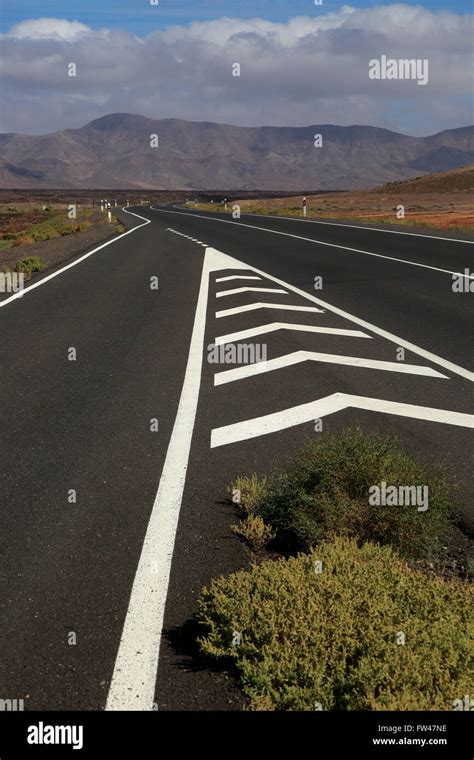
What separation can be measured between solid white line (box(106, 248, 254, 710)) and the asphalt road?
0.01 m

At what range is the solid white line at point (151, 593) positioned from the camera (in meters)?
3.46

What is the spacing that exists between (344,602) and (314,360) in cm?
615

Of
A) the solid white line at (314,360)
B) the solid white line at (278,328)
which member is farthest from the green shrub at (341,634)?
the solid white line at (278,328)

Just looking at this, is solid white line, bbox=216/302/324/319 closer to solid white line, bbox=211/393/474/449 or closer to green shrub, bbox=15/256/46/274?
solid white line, bbox=211/393/474/449

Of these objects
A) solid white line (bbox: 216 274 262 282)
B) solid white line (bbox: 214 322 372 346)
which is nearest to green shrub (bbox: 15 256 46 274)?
solid white line (bbox: 216 274 262 282)

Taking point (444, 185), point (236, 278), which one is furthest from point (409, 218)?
point (444, 185)

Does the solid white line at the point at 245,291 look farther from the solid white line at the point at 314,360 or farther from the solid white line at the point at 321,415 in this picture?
the solid white line at the point at 321,415

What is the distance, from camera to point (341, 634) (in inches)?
137

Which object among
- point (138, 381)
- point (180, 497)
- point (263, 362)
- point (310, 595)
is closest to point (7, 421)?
point (138, 381)

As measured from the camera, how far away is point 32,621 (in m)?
4.02

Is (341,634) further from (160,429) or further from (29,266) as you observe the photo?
(29,266)

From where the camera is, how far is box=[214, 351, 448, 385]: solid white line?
29.4ft
